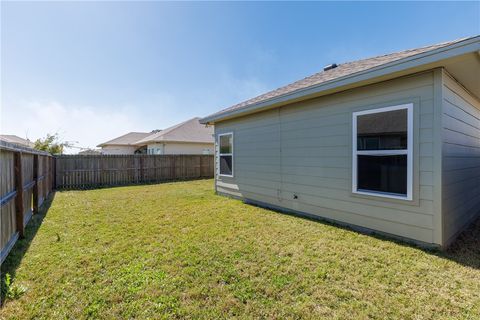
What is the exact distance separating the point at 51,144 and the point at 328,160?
20.8 m

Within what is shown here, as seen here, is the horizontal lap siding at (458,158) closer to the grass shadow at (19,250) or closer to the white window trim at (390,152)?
the white window trim at (390,152)

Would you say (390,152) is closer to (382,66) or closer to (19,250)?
(382,66)

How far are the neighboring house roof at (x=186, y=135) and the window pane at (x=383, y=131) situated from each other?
1416 centimetres

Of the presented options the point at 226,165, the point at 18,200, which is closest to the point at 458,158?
the point at 226,165

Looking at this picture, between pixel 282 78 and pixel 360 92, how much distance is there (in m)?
8.57

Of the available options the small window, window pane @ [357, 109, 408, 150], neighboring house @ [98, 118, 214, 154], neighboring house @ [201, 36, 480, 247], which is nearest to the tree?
neighboring house @ [98, 118, 214, 154]

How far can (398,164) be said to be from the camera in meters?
3.73

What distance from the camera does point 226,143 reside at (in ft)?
26.9

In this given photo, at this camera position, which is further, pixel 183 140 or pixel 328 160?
pixel 183 140

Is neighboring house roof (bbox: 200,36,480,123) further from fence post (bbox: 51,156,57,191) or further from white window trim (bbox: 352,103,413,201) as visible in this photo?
fence post (bbox: 51,156,57,191)

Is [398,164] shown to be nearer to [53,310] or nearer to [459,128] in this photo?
[459,128]

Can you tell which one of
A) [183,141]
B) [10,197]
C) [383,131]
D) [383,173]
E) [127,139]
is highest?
[127,139]

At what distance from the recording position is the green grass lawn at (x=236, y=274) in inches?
83.4

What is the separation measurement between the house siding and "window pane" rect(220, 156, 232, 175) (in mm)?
404
